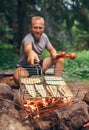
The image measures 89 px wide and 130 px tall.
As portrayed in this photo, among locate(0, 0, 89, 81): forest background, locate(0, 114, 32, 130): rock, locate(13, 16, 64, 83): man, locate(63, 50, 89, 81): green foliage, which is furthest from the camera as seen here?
locate(0, 0, 89, 81): forest background

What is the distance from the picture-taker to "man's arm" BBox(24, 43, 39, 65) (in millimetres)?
6259

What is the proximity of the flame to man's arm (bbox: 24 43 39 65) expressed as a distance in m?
1.06

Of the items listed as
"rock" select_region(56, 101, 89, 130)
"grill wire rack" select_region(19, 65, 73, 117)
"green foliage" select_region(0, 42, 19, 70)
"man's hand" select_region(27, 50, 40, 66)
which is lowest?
"green foliage" select_region(0, 42, 19, 70)

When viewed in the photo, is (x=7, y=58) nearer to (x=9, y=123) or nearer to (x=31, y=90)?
(x=31, y=90)

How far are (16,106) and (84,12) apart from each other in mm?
8242

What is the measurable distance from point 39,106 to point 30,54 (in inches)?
53.4

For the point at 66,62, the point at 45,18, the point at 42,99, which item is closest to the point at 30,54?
the point at 42,99

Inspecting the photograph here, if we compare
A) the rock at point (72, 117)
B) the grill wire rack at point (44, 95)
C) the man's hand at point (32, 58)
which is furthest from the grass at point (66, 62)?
the rock at point (72, 117)

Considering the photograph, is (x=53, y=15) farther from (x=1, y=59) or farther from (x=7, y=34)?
(x=1, y=59)

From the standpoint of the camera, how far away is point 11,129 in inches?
189

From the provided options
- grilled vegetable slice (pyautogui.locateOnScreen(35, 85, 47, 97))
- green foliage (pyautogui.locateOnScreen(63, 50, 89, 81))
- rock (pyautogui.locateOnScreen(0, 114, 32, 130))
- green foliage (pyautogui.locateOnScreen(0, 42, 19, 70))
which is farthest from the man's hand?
green foliage (pyautogui.locateOnScreen(0, 42, 19, 70))

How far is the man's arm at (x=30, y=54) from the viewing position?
626 cm

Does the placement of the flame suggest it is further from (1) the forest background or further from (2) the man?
(1) the forest background

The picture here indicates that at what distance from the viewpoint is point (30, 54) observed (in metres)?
6.41
